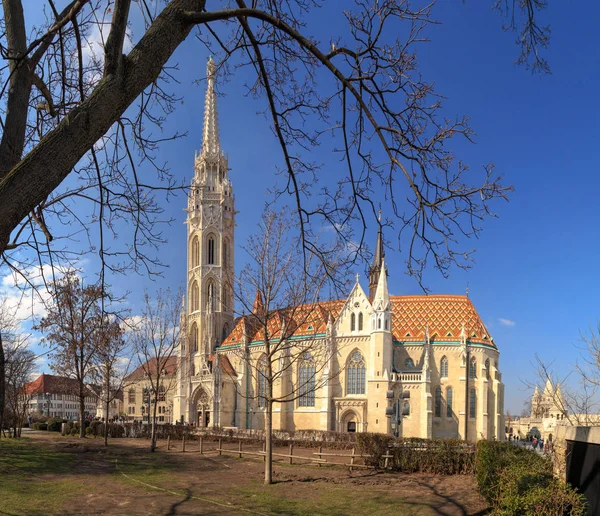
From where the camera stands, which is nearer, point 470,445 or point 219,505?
point 219,505

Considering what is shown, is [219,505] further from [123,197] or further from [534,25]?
[534,25]

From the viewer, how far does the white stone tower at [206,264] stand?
201 feet

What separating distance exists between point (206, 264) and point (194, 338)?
911 cm

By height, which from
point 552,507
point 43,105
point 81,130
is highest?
point 43,105

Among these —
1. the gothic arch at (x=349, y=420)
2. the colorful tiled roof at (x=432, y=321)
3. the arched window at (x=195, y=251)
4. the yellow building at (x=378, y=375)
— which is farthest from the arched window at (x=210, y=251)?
the gothic arch at (x=349, y=420)

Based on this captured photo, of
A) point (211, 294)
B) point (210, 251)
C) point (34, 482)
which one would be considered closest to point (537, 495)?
point (34, 482)

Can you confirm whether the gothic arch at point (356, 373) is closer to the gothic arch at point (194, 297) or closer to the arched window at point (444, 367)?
the arched window at point (444, 367)

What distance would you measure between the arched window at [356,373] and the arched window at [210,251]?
2295cm

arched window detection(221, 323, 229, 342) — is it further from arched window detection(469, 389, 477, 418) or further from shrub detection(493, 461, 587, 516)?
shrub detection(493, 461, 587, 516)

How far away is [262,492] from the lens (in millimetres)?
15617

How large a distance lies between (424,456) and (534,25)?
60.6 ft

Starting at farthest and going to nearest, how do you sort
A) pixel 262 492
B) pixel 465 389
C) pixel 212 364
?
pixel 212 364 → pixel 465 389 → pixel 262 492

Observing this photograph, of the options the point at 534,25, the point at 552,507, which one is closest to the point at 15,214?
the point at 534,25

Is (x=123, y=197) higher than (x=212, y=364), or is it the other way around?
(x=123, y=197)
